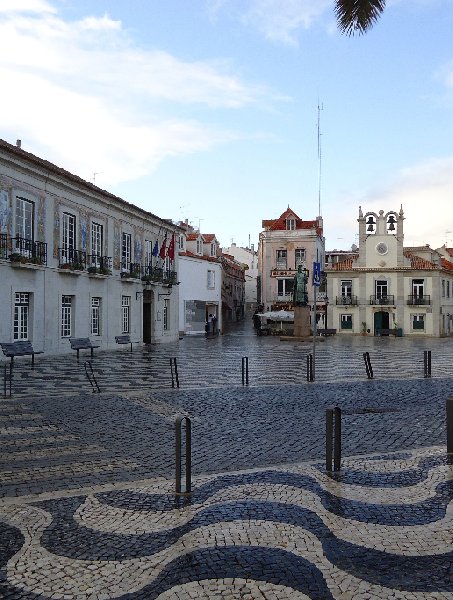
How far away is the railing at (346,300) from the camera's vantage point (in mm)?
47375

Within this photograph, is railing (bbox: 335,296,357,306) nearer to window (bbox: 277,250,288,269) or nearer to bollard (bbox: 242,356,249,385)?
window (bbox: 277,250,288,269)

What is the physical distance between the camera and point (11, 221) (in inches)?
818

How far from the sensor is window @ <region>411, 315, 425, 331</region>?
45.7 metres

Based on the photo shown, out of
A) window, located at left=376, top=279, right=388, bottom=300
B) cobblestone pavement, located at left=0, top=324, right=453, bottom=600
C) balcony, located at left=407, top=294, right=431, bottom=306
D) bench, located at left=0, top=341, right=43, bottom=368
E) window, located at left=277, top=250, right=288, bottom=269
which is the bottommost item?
cobblestone pavement, located at left=0, top=324, right=453, bottom=600

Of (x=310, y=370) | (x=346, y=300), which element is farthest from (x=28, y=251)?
Result: (x=346, y=300)

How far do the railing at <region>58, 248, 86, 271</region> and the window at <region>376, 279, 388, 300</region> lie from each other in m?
29.3

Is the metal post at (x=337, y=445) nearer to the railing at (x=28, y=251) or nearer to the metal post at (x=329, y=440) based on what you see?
the metal post at (x=329, y=440)

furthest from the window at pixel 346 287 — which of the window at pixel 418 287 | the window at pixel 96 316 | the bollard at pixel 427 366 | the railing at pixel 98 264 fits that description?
the bollard at pixel 427 366

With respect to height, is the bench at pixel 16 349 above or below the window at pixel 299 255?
below

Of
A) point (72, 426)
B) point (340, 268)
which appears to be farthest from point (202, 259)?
point (72, 426)

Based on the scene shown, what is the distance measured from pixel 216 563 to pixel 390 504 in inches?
88.9

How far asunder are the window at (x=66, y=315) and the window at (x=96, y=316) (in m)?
1.73

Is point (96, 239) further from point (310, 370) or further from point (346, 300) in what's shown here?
point (346, 300)

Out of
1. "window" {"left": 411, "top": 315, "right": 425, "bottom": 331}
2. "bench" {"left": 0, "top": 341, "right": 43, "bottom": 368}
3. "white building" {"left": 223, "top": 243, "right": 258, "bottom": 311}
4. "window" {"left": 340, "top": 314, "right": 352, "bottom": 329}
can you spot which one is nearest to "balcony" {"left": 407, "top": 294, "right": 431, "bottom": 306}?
"window" {"left": 411, "top": 315, "right": 425, "bottom": 331}
